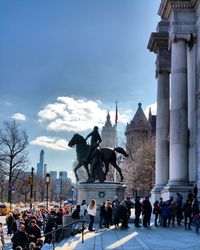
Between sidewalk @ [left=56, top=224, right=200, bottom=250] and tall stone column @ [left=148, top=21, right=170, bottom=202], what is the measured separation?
585 inches

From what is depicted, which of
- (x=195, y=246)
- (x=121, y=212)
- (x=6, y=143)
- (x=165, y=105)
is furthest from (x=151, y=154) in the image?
(x=195, y=246)

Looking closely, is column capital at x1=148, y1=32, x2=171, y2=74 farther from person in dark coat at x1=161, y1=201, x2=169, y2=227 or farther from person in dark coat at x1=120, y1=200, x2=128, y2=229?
person in dark coat at x1=120, y1=200, x2=128, y2=229

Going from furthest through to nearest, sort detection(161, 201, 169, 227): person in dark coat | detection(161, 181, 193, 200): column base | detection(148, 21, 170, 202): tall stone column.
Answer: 1. detection(148, 21, 170, 202): tall stone column
2. detection(161, 181, 193, 200): column base
3. detection(161, 201, 169, 227): person in dark coat

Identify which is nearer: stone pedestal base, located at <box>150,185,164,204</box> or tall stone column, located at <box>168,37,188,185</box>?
tall stone column, located at <box>168,37,188,185</box>

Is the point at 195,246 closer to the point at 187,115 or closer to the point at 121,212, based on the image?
the point at 121,212

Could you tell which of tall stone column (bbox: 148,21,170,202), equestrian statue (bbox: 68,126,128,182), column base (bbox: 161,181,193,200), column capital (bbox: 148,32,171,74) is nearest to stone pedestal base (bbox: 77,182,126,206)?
equestrian statue (bbox: 68,126,128,182)

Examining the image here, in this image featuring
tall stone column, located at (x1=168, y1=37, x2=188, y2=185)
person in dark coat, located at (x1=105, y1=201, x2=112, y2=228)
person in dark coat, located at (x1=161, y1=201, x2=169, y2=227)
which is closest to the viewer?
person in dark coat, located at (x1=105, y1=201, x2=112, y2=228)

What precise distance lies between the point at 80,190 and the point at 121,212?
636 centimetres

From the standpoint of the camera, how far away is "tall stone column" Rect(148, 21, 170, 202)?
36656 millimetres

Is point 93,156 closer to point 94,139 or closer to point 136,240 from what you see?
point 94,139

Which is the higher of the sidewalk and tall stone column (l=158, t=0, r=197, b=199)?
tall stone column (l=158, t=0, r=197, b=199)

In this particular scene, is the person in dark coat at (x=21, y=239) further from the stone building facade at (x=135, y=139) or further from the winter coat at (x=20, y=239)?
the stone building facade at (x=135, y=139)

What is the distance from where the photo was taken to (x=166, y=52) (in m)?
38.2

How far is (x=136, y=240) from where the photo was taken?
1745cm
